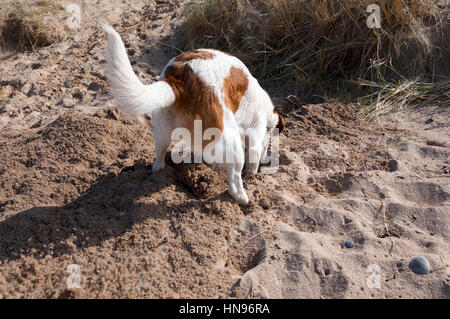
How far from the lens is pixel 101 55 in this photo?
225 inches

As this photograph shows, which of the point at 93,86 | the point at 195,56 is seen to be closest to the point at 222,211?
the point at 195,56

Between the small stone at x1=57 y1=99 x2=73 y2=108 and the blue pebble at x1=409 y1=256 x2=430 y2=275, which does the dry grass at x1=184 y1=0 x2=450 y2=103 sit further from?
the blue pebble at x1=409 y1=256 x2=430 y2=275

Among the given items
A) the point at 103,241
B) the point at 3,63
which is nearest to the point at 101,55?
the point at 3,63

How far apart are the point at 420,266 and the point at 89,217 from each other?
241 cm

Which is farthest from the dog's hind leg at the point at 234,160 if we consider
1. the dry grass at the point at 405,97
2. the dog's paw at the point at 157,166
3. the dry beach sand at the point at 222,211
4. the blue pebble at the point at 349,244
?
the dry grass at the point at 405,97

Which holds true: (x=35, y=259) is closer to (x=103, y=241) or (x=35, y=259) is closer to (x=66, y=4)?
(x=103, y=241)

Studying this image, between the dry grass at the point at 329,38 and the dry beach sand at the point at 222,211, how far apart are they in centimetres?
64

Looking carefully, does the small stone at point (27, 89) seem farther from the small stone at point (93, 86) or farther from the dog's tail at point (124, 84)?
the dog's tail at point (124, 84)

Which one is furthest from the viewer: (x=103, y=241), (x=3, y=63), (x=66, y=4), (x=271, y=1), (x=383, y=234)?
(x=66, y=4)

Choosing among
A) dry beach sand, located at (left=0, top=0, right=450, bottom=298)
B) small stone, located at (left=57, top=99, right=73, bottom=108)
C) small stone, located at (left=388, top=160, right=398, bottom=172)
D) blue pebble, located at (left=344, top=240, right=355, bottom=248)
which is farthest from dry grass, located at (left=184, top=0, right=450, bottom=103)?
blue pebble, located at (left=344, top=240, right=355, bottom=248)

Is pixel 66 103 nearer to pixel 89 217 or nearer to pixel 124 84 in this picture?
pixel 89 217

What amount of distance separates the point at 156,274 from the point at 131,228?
47 cm

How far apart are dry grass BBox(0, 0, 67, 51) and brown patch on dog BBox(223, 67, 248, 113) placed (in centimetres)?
413

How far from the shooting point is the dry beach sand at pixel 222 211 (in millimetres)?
2574
